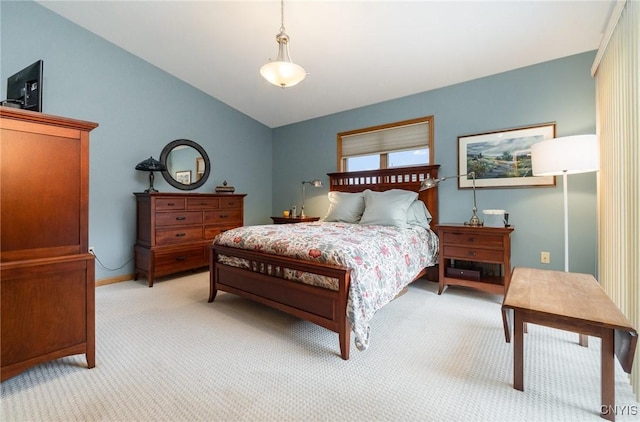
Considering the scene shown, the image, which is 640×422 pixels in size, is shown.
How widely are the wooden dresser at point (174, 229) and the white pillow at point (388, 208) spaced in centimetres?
Answer: 226

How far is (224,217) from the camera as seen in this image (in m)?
4.25

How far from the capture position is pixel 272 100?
4.50 meters

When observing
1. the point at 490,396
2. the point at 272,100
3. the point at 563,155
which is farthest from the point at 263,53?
the point at 490,396

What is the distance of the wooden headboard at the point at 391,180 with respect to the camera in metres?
3.63

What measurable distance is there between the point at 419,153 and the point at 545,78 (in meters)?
1.52

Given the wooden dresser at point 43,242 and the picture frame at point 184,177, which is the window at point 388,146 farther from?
the wooden dresser at point 43,242

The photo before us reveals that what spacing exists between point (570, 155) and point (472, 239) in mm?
1096

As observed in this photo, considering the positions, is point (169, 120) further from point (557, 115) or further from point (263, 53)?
point (557, 115)

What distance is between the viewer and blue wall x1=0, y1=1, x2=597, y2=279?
2.85 metres

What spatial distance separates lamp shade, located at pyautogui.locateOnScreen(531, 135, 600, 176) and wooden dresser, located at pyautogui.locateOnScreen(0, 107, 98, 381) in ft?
11.3

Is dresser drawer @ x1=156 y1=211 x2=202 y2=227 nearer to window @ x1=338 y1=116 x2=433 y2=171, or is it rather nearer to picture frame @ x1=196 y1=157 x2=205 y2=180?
picture frame @ x1=196 y1=157 x2=205 y2=180

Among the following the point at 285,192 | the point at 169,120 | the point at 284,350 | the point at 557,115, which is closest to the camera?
the point at 284,350

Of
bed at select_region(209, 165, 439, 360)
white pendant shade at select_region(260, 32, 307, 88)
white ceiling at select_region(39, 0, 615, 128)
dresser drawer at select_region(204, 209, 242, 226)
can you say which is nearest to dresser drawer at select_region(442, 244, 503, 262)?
bed at select_region(209, 165, 439, 360)

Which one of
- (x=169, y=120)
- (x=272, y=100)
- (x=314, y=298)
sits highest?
(x=272, y=100)
